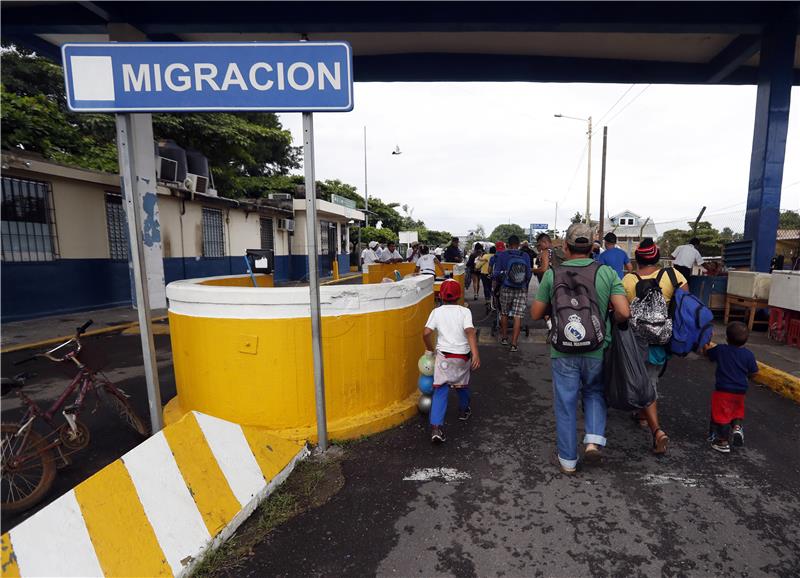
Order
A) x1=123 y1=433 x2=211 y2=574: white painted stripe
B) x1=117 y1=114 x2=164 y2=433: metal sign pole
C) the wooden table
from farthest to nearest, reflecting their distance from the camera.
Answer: the wooden table < x1=117 y1=114 x2=164 y2=433: metal sign pole < x1=123 y1=433 x2=211 y2=574: white painted stripe

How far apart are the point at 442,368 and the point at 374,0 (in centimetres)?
804

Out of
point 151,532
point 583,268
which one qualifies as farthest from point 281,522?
point 583,268

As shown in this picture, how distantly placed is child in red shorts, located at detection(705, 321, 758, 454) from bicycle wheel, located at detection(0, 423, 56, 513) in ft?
16.4

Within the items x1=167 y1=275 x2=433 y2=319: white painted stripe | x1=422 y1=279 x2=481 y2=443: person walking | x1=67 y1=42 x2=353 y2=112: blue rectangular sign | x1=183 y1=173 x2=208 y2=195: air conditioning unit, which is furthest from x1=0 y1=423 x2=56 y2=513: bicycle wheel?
x1=183 y1=173 x2=208 y2=195: air conditioning unit

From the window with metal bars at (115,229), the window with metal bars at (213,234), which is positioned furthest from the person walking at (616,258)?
the window with metal bars at (213,234)

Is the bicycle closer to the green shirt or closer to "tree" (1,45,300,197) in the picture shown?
the green shirt

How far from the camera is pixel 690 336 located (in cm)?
337

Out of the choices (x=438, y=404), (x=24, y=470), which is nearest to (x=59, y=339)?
(x=24, y=470)

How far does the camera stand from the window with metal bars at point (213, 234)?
14125 millimetres

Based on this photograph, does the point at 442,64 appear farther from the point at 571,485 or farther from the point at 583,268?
the point at 571,485

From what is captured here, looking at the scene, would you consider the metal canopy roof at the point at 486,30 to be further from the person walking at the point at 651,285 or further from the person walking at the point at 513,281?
the person walking at the point at 651,285

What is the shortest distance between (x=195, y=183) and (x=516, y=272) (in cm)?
1110

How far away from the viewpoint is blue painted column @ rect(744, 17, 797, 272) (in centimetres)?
827

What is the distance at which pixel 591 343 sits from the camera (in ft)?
9.18
